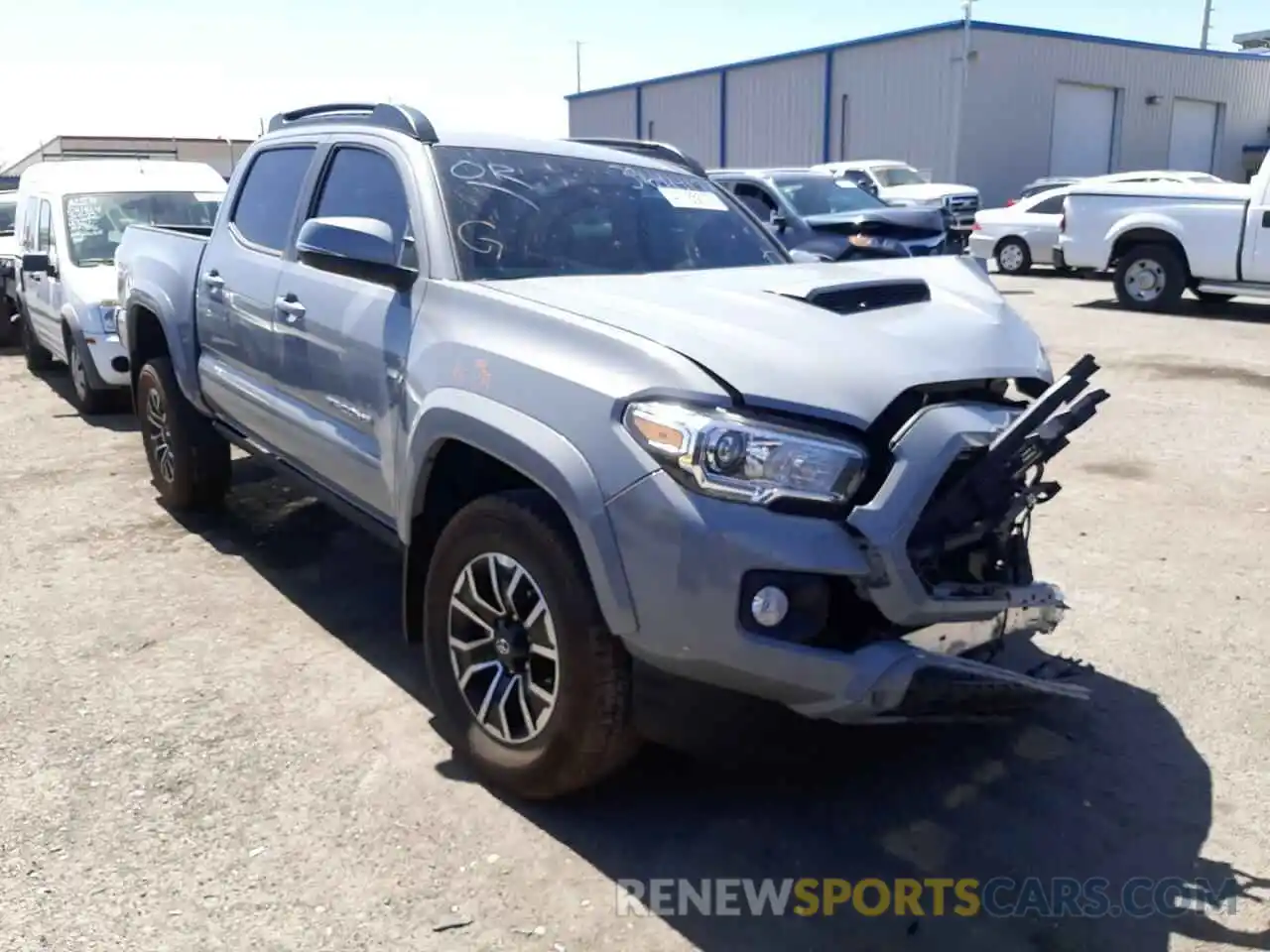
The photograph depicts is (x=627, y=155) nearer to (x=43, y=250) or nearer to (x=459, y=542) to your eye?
(x=459, y=542)

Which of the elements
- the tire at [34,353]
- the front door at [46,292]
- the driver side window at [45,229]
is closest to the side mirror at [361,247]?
the front door at [46,292]

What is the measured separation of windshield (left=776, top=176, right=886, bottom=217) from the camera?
13.7m

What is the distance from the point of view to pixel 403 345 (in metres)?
3.60

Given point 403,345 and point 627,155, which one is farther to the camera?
point 627,155

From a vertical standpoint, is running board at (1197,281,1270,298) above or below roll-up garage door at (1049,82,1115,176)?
below

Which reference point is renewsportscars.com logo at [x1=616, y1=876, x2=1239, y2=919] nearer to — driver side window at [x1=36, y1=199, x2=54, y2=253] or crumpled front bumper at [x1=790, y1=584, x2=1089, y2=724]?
crumpled front bumper at [x1=790, y1=584, x2=1089, y2=724]

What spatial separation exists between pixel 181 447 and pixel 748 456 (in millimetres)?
3996

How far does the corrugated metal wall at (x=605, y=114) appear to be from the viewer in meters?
43.0

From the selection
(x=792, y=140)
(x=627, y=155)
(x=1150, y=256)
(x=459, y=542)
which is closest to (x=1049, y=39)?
(x=792, y=140)

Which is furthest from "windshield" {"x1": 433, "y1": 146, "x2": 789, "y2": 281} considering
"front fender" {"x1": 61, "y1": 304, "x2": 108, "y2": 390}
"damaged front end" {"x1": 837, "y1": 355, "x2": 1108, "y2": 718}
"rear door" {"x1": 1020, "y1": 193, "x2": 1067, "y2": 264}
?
"rear door" {"x1": 1020, "y1": 193, "x2": 1067, "y2": 264}

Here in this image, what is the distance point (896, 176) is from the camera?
22844 mm

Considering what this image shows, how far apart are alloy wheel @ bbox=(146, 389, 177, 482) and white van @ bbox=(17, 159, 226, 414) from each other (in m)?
2.27

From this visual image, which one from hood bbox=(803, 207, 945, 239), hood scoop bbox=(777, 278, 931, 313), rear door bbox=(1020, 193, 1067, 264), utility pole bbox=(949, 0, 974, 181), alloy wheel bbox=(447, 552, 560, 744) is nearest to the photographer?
alloy wheel bbox=(447, 552, 560, 744)

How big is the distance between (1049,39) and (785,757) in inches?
1262
